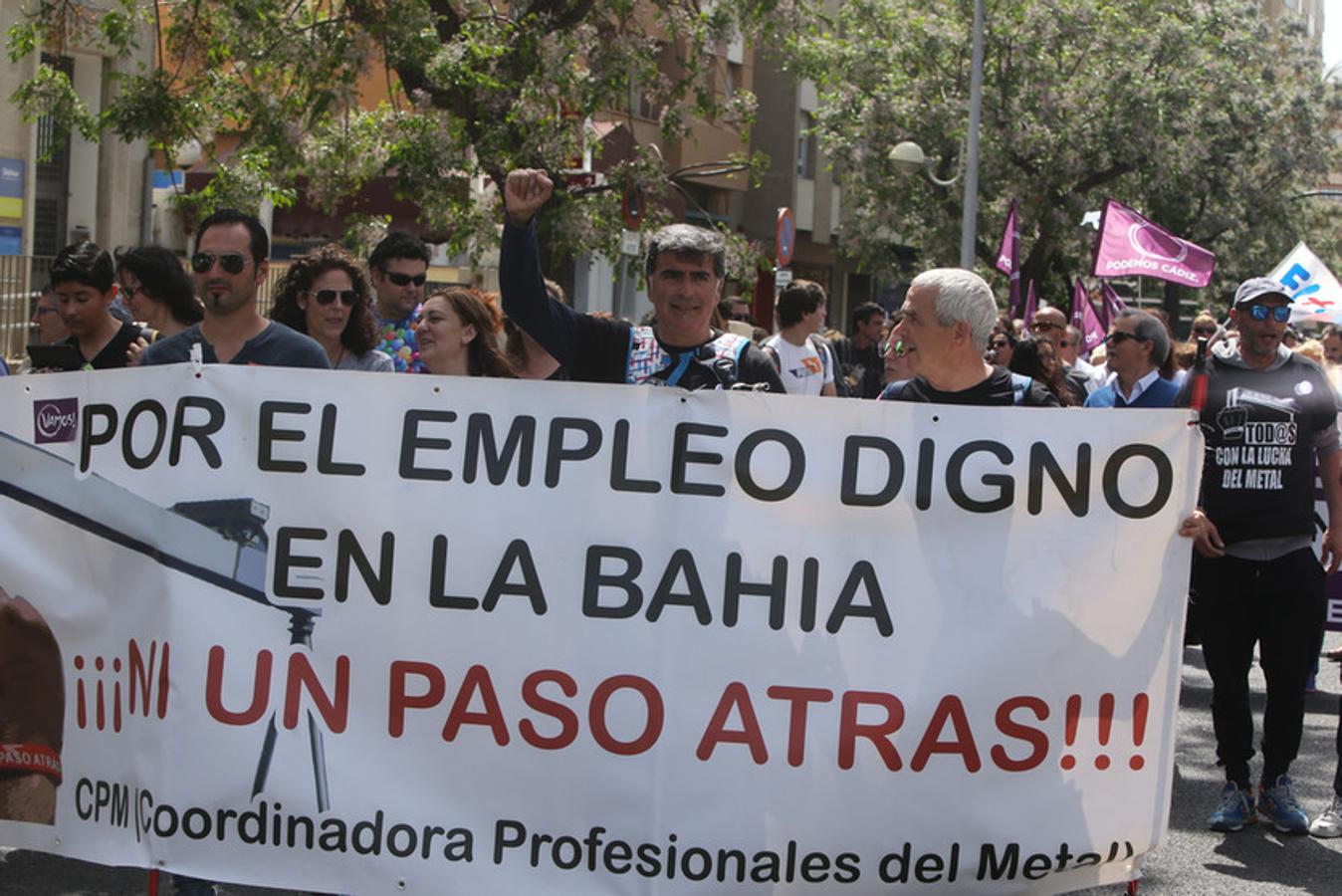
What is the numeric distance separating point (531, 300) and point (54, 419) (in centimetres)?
127

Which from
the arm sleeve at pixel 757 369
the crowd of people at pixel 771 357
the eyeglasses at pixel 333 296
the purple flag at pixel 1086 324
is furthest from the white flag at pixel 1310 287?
the arm sleeve at pixel 757 369

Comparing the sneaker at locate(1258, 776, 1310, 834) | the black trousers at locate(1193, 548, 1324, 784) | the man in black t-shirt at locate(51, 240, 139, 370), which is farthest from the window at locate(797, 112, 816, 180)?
the man in black t-shirt at locate(51, 240, 139, 370)

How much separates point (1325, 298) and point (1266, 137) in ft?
75.8

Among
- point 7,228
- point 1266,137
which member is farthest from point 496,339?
point 1266,137

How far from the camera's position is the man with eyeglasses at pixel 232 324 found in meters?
4.98

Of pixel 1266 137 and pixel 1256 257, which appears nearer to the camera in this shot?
pixel 1266 137

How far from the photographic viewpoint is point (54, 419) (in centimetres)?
450

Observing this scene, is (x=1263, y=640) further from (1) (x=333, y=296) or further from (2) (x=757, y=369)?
(1) (x=333, y=296)

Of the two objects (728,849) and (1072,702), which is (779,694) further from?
(1072,702)

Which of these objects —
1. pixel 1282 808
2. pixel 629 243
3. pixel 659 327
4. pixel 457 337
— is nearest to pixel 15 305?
pixel 629 243

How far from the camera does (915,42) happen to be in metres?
34.8

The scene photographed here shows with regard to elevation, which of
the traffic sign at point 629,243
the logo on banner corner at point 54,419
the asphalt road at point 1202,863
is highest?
the traffic sign at point 629,243

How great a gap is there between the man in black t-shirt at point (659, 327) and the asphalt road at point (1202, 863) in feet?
5.26

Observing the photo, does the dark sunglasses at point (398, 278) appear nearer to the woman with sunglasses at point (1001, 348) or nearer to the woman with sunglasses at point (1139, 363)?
the woman with sunglasses at point (1139, 363)
